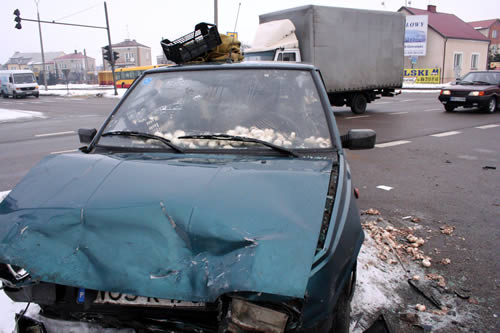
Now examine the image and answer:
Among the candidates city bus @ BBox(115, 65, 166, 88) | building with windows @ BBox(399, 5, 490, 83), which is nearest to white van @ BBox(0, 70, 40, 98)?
Answer: city bus @ BBox(115, 65, 166, 88)

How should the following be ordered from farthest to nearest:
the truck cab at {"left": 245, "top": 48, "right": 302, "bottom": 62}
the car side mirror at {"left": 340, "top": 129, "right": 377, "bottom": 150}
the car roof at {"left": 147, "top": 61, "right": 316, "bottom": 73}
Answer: the truck cab at {"left": 245, "top": 48, "right": 302, "bottom": 62}
the car roof at {"left": 147, "top": 61, "right": 316, "bottom": 73}
the car side mirror at {"left": 340, "top": 129, "right": 377, "bottom": 150}

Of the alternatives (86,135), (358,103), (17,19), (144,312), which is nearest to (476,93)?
(358,103)

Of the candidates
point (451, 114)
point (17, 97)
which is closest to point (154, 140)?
point (451, 114)

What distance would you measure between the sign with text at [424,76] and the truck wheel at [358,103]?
27.6m

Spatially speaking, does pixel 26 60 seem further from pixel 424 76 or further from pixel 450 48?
pixel 424 76

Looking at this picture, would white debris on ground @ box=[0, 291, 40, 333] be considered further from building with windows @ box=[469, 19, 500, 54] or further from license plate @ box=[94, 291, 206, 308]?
building with windows @ box=[469, 19, 500, 54]

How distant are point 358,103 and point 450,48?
36.2 meters

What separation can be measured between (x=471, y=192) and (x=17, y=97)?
42813 millimetres

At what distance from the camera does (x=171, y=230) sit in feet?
5.36

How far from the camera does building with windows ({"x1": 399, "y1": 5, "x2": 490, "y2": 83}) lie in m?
45.1

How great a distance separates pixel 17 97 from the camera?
127 ft

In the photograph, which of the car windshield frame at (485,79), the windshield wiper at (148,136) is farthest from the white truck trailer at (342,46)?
the windshield wiper at (148,136)

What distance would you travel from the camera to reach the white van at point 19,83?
3622 cm

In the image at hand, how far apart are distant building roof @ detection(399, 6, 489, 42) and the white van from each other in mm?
43358
